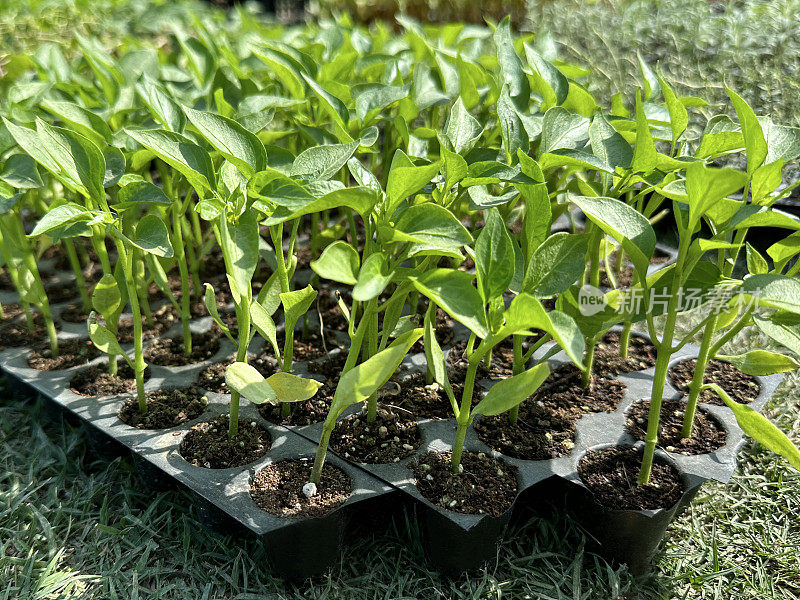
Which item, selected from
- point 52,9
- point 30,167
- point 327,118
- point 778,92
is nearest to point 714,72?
point 778,92

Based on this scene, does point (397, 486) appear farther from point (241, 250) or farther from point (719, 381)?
point (719, 381)

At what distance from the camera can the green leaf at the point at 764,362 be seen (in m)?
0.85

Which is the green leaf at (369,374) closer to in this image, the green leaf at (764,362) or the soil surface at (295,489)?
the soil surface at (295,489)

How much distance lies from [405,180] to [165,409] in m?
0.59

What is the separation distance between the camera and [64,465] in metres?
1.15

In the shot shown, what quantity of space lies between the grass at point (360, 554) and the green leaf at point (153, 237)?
1.37ft

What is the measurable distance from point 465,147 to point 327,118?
341mm

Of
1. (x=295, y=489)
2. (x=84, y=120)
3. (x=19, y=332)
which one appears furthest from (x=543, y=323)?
→ (x=19, y=332)

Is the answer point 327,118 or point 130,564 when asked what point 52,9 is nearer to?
point 327,118

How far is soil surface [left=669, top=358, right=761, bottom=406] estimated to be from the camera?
1.12 m

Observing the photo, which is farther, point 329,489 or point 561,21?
point 561,21

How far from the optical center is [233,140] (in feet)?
2.82

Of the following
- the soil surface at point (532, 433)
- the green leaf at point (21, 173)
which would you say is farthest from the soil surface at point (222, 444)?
the green leaf at point (21, 173)

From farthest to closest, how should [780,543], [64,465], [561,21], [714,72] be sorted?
1. [561,21]
2. [714,72]
3. [64,465]
4. [780,543]
